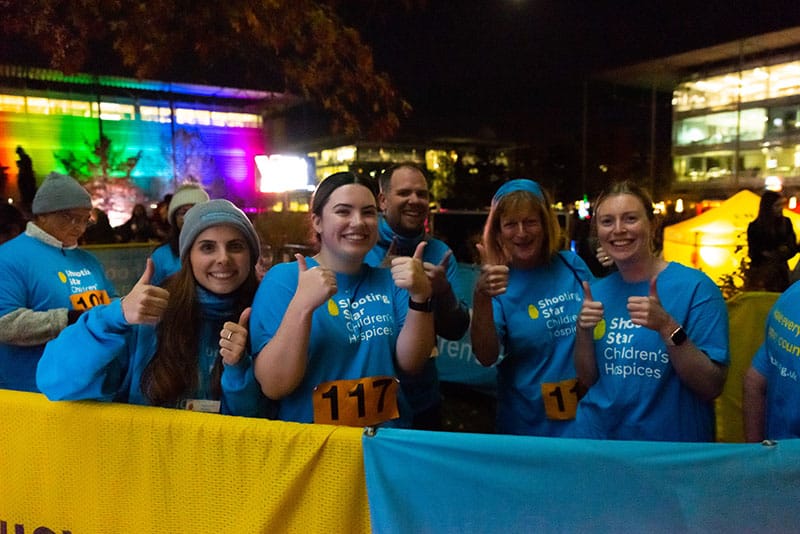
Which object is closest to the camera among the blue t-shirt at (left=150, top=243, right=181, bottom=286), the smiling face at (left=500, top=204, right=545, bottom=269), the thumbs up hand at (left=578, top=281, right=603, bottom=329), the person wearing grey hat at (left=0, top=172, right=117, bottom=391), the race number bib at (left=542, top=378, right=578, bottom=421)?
the thumbs up hand at (left=578, top=281, right=603, bottom=329)

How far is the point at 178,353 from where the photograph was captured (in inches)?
91.9

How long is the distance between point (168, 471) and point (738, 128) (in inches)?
1576

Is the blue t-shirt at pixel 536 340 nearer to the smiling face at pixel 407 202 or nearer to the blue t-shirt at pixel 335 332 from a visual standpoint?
the smiling face at pixel 407 202

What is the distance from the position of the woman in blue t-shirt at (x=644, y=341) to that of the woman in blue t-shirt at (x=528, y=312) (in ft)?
0.92

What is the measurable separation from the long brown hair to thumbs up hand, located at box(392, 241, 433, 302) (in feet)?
2.68

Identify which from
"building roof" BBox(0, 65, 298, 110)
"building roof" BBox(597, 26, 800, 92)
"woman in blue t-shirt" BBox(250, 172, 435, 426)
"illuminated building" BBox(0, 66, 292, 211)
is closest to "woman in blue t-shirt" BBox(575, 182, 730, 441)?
"woman in blue t-shirt" BBox(250, 172, 435, 426)

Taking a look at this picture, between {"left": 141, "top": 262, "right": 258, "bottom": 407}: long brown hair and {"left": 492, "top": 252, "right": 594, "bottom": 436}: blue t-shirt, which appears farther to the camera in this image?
{"left": 492, "top": 252, "right": 594, "bottom": 436}: blue t-shirt

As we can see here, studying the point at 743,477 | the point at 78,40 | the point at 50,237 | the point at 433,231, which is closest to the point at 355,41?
the point at 78,40

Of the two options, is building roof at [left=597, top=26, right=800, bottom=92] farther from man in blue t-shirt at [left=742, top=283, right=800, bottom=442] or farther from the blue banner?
the blue banner

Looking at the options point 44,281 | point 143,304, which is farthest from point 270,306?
point 44,281

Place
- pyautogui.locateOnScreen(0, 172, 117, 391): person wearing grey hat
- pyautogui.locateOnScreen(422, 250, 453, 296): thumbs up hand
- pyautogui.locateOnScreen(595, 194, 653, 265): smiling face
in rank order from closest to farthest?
1. pyautogui.locateOnScreen(595, 194, 653, 265): smiling face
2. pyautogui.locateOnScreen(422, 250, 453, 296): thumbs up hand
3. pyautogui.locateOnScreen(0, 172, 117, 391): person wearing grey hat

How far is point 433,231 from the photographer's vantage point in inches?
459

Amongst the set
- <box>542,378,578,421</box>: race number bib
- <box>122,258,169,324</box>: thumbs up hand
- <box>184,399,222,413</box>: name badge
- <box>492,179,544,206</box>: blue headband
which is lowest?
<box>542,378,578,421</box>: race number bib

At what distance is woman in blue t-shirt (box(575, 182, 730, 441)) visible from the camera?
2223mm
